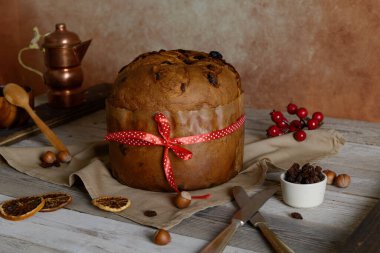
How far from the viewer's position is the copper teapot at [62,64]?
1695mm

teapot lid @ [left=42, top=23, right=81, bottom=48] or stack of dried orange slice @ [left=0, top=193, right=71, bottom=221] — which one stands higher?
teapot lid @ [left=42, top=23, right=81, bottom=48]

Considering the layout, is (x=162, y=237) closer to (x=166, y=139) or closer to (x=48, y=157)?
(x=166, y=139)

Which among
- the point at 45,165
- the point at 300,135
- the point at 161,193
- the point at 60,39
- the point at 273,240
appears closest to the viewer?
the point at 273,240

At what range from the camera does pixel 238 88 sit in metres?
1.22

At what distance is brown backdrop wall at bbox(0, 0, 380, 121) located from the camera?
5.51 feet

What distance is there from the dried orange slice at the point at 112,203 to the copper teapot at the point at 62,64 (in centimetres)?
75

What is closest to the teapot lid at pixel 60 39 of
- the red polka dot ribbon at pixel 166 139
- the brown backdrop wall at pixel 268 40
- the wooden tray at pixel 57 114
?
the wooden tray at pixel 57 114

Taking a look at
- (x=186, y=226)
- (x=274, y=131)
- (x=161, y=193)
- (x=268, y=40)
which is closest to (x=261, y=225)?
(x=186, y=226)

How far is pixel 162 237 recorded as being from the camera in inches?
36.9

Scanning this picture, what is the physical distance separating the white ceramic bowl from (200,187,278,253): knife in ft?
0.17

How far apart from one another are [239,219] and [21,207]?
17.8 inches

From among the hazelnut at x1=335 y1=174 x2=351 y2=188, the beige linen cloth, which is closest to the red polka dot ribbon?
the beige linen cloth

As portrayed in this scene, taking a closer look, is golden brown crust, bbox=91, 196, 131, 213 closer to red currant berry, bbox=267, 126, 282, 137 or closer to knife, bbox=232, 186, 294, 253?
knife, bbox=232, 186, 294, 253

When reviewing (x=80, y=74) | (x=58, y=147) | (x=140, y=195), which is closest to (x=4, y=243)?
(x=140, y=195)
